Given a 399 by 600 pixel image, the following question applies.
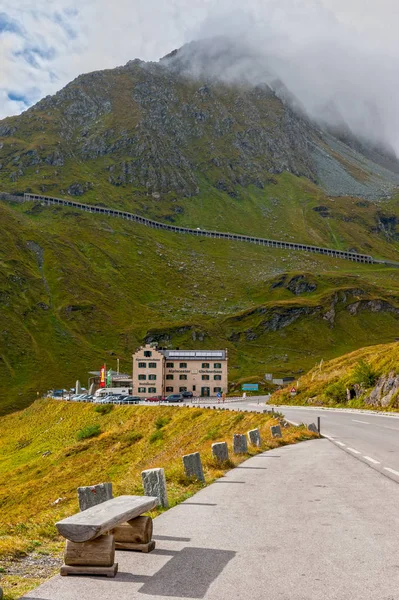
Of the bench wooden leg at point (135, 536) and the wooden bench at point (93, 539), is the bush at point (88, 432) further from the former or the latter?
the wooden bench at point (93, 539)

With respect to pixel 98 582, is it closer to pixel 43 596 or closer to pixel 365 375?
pixel 43 596

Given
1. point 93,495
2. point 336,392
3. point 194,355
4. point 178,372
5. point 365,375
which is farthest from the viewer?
point 194,355

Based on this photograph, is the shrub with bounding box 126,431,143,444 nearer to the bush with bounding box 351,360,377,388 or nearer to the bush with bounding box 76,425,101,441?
the bush with bounding box 76,425,101,441

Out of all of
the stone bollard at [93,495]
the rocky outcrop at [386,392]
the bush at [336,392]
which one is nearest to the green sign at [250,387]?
the bush at [336,392]

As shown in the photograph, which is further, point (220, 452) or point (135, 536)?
point (220, 452)

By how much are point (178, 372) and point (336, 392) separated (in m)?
66.0

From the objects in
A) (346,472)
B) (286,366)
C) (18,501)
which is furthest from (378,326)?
(346,472)

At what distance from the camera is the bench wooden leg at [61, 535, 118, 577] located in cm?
759

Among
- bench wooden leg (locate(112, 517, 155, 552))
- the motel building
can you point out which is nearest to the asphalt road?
bench wooden leg (locate(112, 517, 155, 552))

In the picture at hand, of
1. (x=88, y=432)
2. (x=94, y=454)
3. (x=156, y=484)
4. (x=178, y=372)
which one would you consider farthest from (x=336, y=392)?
(x=178, y=372)

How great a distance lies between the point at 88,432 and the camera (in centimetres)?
6178

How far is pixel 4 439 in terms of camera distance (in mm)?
79375

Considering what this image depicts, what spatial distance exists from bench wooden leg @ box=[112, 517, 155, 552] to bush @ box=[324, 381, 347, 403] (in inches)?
2292

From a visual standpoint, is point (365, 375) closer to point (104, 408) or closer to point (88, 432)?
point (88, 432)
